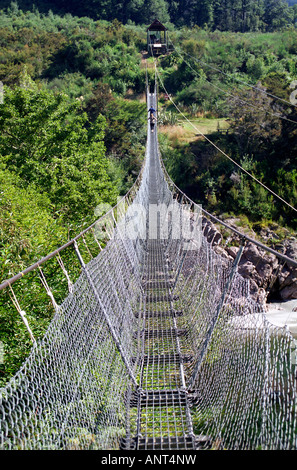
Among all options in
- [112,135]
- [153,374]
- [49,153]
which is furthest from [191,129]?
[153,374]

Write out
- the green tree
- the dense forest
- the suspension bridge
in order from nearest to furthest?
1. the suspension bridge
2. the dense forest
3. the green tree

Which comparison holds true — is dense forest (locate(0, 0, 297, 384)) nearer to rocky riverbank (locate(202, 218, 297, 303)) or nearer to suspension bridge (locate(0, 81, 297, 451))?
suspension bridge (locate(0, 81, 297, 451))

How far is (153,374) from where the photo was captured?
87.6 inches

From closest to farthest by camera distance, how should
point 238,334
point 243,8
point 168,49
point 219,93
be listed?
point 238,334
point 219,93
point 168,49
point 243,8

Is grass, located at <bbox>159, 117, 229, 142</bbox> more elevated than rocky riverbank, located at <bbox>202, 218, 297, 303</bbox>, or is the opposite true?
grass, located at <bbox>159, 117, 229, 142</bbox>

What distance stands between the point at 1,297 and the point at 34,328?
44 cm

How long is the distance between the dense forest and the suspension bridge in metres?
1.21

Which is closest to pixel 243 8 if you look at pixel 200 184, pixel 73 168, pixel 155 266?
pixel 200 184

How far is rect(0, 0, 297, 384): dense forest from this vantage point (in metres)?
4.55

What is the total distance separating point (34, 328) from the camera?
134 inches

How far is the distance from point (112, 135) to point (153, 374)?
14.4 metres

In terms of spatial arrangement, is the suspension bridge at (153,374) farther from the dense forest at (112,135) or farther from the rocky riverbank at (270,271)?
the rocky riverbank at (270,271)

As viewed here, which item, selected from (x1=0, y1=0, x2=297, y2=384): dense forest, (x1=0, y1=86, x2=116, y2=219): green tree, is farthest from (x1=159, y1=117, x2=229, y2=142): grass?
(x1=0, y1=86, x2=116, y2=219): green tree

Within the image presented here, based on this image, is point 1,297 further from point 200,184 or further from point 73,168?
point 200,184
